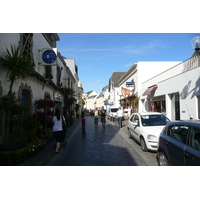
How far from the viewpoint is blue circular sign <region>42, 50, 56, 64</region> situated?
10000 mm

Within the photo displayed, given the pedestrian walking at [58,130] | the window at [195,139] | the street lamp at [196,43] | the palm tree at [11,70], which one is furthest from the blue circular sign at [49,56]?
the window at [195,139]

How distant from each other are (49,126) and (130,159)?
550 cm

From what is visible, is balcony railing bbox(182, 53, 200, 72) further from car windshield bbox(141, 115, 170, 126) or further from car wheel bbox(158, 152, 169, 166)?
car wheel bbox(158, 152, 169, 166)

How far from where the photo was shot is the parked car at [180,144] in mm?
3098

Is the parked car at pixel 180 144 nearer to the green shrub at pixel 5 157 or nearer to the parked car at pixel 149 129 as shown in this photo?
the parked car at pixel 149 129

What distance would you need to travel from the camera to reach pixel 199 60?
31.4ft

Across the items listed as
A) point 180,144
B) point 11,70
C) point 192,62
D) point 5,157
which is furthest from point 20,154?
point 192,62

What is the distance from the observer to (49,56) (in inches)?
395

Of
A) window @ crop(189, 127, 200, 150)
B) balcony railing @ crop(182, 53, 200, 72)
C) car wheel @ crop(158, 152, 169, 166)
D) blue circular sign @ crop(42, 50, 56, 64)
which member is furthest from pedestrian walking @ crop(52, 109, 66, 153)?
balcony railing @ crop(182, 53, 200, 72)

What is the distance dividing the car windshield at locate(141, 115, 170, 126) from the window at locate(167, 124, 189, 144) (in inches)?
118

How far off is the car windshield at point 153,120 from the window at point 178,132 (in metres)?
2.99

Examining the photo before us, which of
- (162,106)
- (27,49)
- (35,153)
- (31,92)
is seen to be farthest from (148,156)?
(162,106)

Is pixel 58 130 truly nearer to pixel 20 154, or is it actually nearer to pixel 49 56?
pixel 20 154

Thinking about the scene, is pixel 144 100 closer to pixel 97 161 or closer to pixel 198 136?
pixel 97 161
